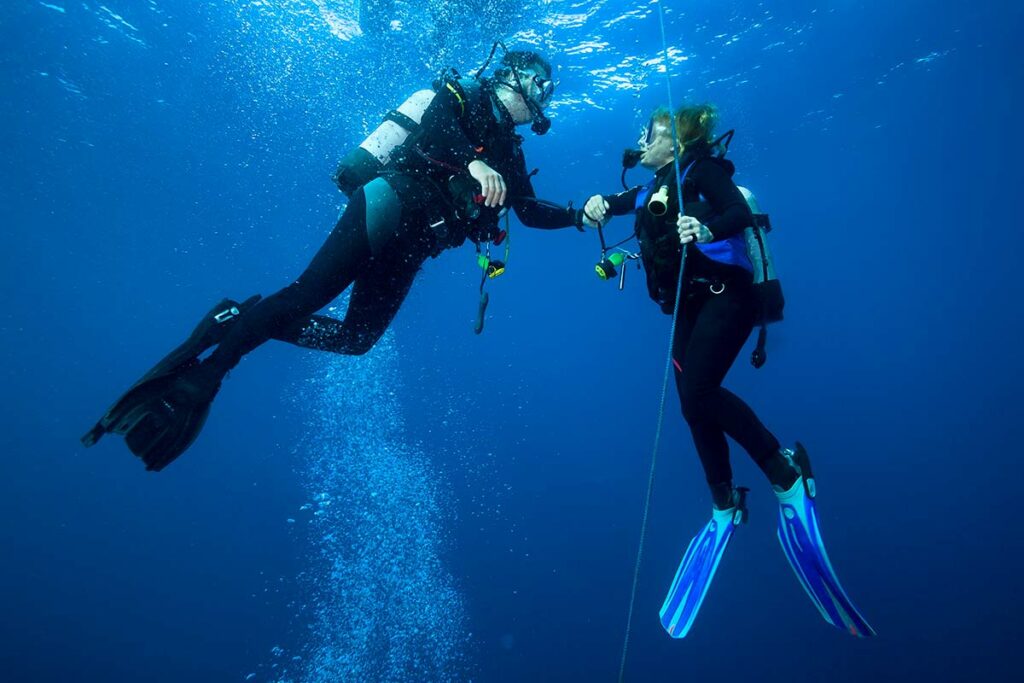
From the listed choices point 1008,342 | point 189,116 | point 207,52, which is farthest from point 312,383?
point 1008,342

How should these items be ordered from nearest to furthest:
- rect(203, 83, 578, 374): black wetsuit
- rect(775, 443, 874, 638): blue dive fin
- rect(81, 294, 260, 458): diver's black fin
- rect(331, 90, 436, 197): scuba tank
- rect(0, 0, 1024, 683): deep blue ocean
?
rect(81, 294, 260, 458): diver's black fin → rect(775, 443, 874, 638): blue dive fin → rect(203, 83, 578, 374): black wetsuit → rect(331, 90, 436, 197): scuba tank → rect(0, 0, 1024, 683): deep blue ocean

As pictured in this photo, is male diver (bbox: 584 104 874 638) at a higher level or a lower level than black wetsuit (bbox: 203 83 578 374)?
lower

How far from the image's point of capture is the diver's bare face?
12.4ft

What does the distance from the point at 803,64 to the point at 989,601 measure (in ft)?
65.9

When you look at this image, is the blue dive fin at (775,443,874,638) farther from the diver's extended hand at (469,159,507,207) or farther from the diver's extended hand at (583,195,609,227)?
the diver's extended hand at (469,159,507,207)

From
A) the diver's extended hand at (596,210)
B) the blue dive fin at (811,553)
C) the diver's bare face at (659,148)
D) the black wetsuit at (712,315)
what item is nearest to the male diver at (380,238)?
the diver's extended hand at (596,210)

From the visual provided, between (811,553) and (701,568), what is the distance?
73 cm

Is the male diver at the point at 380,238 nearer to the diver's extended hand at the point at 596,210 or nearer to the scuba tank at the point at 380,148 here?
the scuba tank at the point at 380,148

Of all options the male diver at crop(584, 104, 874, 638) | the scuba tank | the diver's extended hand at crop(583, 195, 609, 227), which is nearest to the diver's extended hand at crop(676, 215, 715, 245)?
the male diver at crop(584, 104, 874, 638)

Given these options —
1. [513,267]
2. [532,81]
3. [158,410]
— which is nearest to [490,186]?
[532,81]

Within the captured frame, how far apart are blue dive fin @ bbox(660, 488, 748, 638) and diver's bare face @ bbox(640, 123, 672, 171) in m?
2.63

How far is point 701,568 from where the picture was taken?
3502 mm

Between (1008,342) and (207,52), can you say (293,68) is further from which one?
(1008,342)

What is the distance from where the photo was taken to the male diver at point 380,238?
9.20 feet
